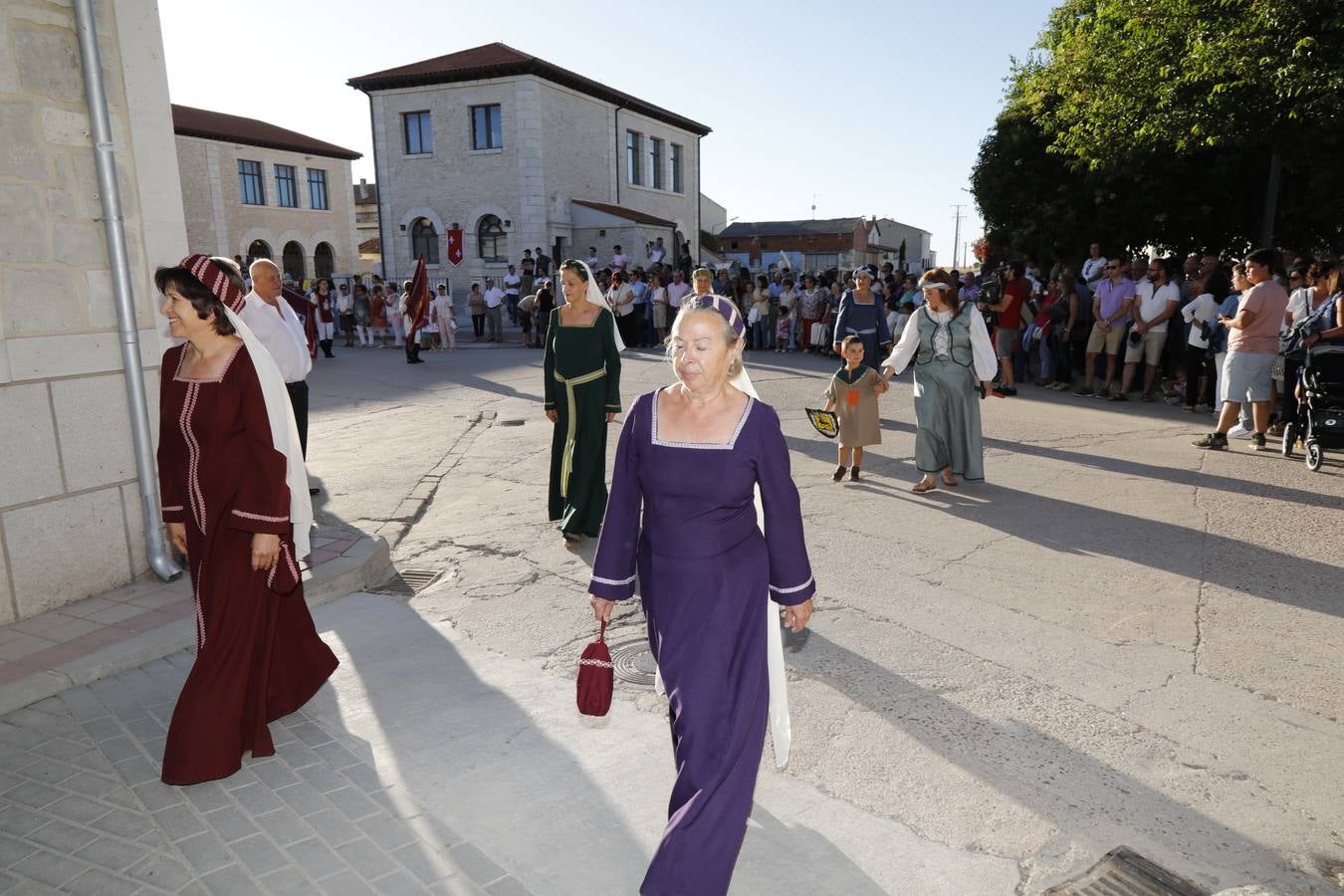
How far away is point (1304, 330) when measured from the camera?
9055mm

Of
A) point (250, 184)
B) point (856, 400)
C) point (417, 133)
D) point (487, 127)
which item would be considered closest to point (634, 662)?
point (856, 400)

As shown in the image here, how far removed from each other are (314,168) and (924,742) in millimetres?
46604

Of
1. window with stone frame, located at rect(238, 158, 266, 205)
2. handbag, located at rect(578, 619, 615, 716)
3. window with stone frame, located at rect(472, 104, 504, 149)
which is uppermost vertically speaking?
window with stone frame, located at rect(472, 104, 504, 149)

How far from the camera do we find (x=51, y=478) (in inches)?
207

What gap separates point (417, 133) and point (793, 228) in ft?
172

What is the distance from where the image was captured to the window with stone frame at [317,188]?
143 ft

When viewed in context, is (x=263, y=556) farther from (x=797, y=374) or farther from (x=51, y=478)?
(x=797, y=374)

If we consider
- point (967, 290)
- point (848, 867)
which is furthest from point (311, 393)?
point (848, 867)

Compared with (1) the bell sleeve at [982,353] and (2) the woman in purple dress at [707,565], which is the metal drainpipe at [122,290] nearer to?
(2) the woman in purple dress at [707,565]

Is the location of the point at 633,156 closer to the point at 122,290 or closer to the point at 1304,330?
the point at 1304,330

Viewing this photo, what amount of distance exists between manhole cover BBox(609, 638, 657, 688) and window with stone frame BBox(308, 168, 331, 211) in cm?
4416

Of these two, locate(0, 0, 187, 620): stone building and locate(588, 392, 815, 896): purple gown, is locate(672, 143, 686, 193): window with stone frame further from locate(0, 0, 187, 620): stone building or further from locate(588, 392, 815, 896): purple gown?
locate(588, 392, 815, 896): purple gown

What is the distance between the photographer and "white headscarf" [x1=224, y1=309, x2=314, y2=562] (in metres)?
3.73

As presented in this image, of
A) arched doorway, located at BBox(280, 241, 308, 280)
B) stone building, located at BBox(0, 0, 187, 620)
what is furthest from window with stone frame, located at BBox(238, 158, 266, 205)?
stone building, located at BBox(0, 0, 187, 620)
